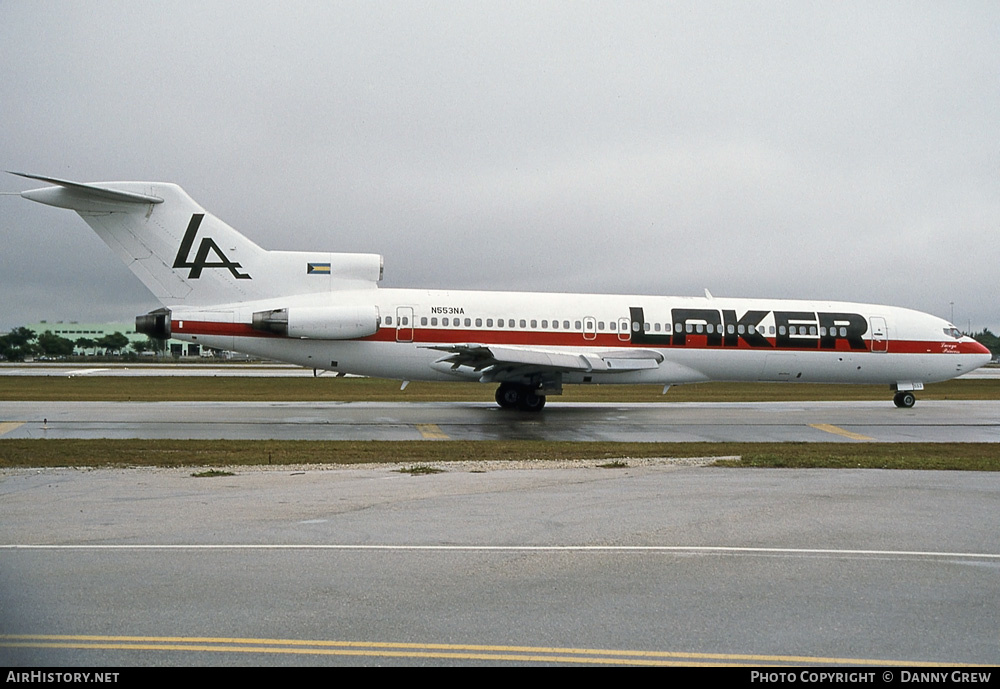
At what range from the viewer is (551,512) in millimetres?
8398

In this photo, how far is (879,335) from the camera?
992 inches

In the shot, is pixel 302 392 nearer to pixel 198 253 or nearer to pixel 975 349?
pixel 198 253

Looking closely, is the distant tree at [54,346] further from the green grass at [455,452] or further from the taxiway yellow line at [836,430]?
the taxiway yellow line at [836,430]

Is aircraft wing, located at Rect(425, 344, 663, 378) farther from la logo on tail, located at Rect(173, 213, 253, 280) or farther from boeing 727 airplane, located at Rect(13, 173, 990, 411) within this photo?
la logo on tail, located at Rect(173, 213, 253, 280)

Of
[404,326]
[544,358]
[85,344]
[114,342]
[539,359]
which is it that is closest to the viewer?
[539,359]

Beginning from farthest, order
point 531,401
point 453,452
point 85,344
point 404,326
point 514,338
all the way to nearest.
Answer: point 85,344, point 531,401, point 514,338, point 404,326, point 453,452

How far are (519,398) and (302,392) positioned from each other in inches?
501

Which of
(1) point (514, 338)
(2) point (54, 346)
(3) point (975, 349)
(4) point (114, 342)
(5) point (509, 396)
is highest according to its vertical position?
(4) point (114, 342)

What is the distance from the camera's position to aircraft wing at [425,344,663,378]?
20.9m

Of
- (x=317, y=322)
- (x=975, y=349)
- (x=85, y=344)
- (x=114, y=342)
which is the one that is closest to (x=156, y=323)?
(x=317, y=322)

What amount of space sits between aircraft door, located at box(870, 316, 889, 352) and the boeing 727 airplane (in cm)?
4

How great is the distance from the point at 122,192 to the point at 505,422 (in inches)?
462

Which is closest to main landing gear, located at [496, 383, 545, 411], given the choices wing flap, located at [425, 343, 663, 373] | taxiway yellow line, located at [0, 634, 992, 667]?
wing flap, located at [425, 343, 663, 373]

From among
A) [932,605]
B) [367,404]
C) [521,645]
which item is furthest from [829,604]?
[367,404]
